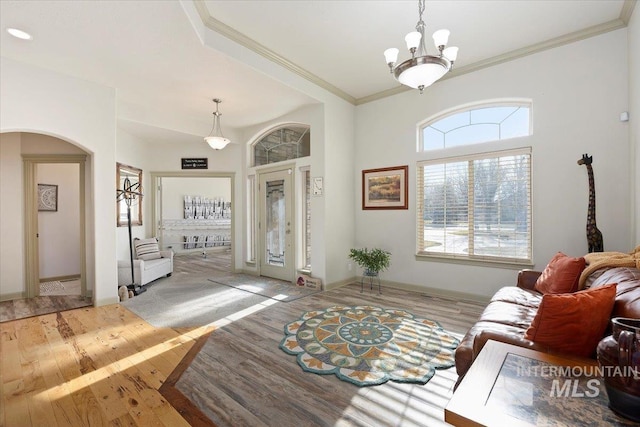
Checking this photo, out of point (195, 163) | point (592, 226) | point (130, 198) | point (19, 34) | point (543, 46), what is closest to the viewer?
point (19, 34)

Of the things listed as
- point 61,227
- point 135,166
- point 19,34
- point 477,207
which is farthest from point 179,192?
point 477,207

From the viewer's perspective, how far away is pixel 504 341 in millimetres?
1632

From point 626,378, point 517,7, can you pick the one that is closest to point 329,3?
point 517,7

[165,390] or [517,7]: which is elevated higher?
[517,7]

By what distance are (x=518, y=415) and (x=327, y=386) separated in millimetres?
1503

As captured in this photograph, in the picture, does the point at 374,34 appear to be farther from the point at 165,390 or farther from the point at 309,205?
the point at 165,390

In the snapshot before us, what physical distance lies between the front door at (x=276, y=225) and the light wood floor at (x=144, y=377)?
1.86m

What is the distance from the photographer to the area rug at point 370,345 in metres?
2.30

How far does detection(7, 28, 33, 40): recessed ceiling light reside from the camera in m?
2.80

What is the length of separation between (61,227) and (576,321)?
7.31m

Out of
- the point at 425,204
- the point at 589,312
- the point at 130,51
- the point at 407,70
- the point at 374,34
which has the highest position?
the point at 374,34

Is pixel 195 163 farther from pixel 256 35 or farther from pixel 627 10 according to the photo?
pixel 627 10

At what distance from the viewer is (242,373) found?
231cm

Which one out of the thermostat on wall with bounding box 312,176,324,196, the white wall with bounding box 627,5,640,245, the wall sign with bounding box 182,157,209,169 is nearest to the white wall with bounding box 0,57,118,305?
the wall sign with bounding box 182,157,209,169
